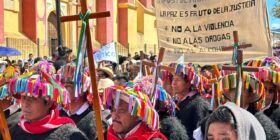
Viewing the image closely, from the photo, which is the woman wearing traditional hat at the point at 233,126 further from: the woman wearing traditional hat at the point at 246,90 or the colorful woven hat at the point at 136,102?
the woman wearing traditional hat at the point at 246,90

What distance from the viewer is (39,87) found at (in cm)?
417

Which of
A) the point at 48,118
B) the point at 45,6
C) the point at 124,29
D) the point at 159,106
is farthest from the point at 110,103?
the point at 124,29

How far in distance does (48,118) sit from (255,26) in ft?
7.02

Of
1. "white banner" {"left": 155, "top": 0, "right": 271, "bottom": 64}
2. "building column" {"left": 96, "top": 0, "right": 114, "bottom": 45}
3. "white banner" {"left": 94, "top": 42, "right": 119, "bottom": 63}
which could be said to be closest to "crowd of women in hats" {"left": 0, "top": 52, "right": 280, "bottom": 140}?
"white banner" {"left": 155, "top": 0, "right": 271, "bottom": 64}

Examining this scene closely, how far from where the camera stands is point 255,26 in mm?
5160

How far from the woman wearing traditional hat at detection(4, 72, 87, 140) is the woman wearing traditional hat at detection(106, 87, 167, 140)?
39 centimetres

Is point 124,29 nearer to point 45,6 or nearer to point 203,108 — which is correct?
point 45,6

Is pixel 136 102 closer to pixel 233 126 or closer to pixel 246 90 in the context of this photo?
pixel 233 126

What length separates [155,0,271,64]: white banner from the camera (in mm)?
5176

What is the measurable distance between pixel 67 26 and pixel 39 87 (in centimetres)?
2483

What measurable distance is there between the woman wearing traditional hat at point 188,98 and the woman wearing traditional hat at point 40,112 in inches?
72.5

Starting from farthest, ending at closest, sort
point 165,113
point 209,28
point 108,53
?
point 108,53, point 209,28, point 165,113

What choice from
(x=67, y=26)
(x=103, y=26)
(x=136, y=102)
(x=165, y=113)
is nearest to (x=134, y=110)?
(x=136, y=102)

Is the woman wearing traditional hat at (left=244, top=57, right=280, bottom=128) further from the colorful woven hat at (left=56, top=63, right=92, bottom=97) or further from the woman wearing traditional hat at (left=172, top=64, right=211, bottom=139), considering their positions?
the colorful woven hat at (left=56, top=63, right=92, bottom=97)
